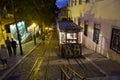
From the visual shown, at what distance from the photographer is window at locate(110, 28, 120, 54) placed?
1169cm

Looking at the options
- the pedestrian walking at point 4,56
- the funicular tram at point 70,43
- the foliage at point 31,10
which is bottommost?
the pedestrian walking at point 4,56

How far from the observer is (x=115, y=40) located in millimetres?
12117

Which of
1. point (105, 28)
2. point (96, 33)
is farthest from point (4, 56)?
point (105, 28)

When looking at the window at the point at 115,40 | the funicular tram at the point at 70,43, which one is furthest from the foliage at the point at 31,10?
the window at the point at 115,40

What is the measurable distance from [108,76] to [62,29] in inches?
263

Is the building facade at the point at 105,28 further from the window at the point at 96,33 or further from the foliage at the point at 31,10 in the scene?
the foliage at the point at 31,10

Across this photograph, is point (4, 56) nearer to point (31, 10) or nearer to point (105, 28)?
point (105, 28)

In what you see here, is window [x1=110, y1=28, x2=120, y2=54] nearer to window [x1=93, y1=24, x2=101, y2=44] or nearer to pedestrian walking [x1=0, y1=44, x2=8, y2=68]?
window [x1=93, y1=24, x2=101, y2=44]

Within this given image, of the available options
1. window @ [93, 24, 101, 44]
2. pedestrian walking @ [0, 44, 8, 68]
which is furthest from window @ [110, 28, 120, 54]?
pedestrian walking @ [0, 44, 8, 68]

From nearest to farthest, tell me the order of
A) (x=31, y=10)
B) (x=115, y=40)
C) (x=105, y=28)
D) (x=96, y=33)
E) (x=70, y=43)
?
1. (x=115, y=40)
2. (x=105, y=28)
3. (x=70, y=43)
4. (x=96, y=33)
5. (x=31, y=10)

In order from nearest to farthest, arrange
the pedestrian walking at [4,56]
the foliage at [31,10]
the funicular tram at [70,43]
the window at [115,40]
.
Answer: the pedestrian walking at [4,56] → the window at [115,40] → the funicular tram at [70,43] → the foliage at [31,10]

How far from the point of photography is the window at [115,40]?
11688mm

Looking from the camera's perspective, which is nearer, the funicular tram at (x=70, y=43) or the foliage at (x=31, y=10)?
the funicular tram at (x=70, y=43)

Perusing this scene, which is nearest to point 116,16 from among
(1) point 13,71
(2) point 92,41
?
(2) point 92,41
